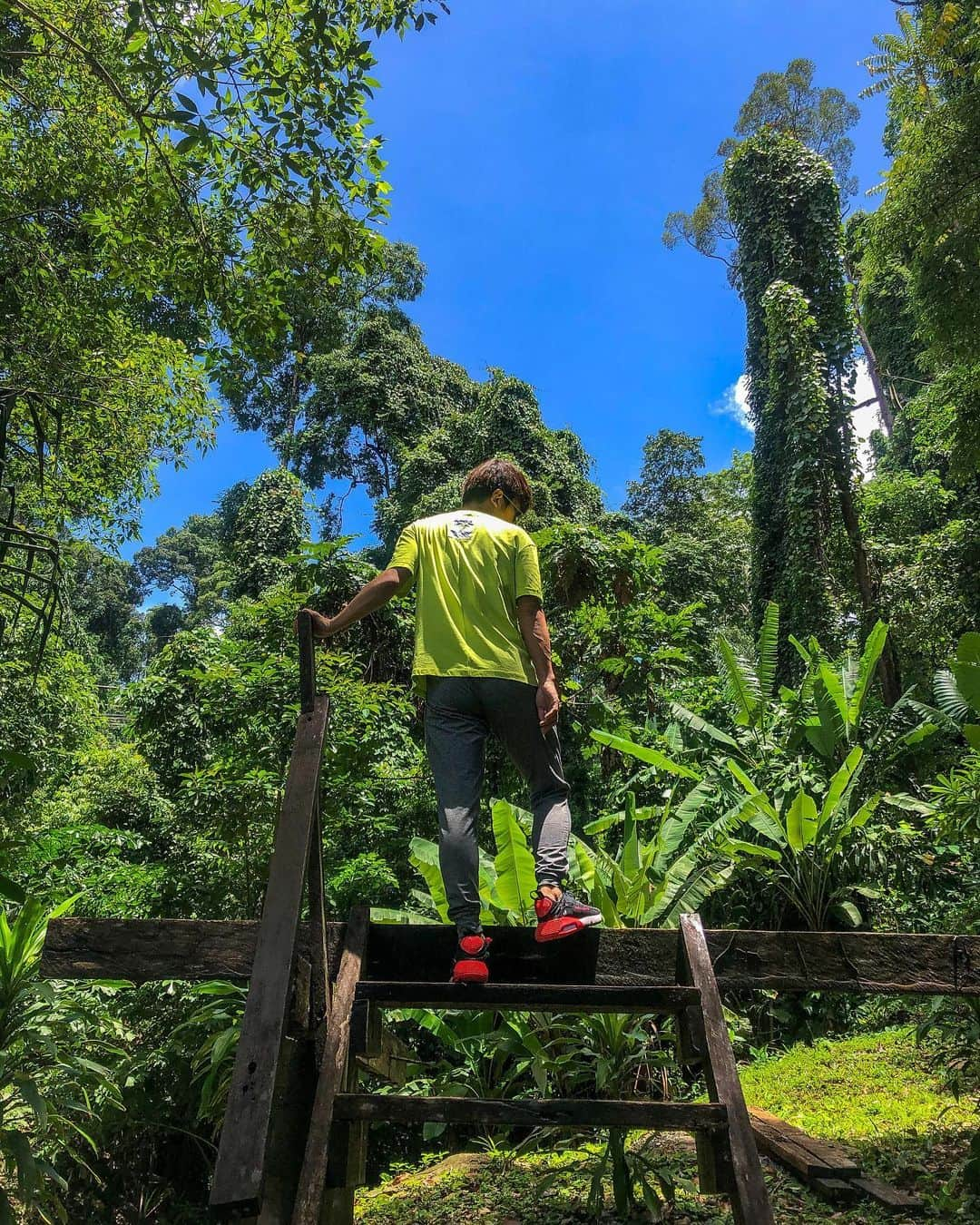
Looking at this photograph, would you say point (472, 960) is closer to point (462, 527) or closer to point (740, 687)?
point (462, 527)

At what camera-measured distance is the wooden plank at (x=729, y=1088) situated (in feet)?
5.52

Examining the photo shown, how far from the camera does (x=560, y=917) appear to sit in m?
2.29

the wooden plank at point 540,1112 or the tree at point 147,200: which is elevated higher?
the tree at point 147,200

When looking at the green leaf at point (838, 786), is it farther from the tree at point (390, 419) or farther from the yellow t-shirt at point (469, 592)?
the tree at point (390, 419)

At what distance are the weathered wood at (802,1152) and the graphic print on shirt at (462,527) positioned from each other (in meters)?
2.68

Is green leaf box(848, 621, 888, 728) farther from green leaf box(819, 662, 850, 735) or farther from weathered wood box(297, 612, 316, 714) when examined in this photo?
weathered wood box(297, 612, 316, 714)

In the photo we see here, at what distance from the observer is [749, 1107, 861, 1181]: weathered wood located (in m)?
3.24

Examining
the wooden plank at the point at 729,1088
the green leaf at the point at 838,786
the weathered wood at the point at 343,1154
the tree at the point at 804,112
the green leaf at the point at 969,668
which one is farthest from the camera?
the tree at the point at 804,112

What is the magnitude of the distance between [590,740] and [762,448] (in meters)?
10.1

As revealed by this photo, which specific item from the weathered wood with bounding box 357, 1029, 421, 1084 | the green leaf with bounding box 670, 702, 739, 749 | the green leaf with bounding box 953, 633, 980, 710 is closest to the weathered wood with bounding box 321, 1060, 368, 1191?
the weathered wood with bounding box 357, 1029, 421, 1084

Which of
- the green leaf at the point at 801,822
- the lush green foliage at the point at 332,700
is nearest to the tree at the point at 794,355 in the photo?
the lush green foliage at the point at 332,700

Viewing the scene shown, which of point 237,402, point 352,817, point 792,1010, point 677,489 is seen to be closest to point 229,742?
point 352,817

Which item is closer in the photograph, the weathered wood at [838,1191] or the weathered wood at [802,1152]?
the weathered wood at [838,1191]

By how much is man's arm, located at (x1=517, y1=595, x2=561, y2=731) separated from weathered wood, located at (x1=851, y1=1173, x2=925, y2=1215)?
7.18 ft
